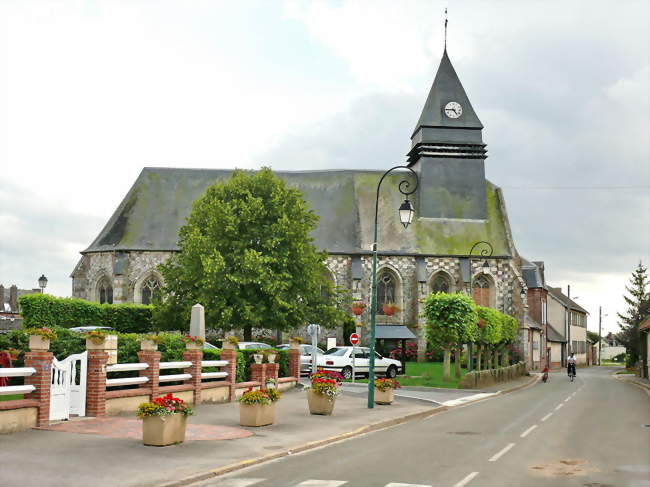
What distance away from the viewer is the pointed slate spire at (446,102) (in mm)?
55000

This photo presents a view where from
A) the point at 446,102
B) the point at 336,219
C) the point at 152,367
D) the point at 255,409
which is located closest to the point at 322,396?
the point at 255,409

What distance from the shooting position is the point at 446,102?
55.3 metres

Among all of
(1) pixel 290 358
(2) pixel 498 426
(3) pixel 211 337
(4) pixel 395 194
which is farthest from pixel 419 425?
(4) pixel 395 194

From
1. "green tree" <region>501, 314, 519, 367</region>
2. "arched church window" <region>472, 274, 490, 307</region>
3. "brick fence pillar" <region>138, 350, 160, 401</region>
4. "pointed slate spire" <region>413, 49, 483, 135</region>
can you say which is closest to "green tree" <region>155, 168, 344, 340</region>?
"green tree" <region>501, 314, 519, 367</region>

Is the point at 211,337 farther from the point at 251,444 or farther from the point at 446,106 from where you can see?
the point at 251,444

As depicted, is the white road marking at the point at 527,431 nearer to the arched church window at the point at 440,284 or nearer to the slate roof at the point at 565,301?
the arched church window at the point at 440,284

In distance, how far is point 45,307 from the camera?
1347 inches

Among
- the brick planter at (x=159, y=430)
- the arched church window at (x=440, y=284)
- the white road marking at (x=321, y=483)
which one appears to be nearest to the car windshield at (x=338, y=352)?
the arched church window at (x=440, y=284)

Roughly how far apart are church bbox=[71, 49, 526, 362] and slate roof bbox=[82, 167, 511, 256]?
2.8 inches

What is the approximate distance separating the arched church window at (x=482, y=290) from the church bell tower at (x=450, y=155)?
4.42m

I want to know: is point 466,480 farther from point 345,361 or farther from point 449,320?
point 449,320

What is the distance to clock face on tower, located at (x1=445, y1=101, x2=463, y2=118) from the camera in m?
55.3

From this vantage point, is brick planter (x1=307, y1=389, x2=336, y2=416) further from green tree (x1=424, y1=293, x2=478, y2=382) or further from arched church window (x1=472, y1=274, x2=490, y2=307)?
arched church window (x1=472, y1=274, x2=490, y2=307)

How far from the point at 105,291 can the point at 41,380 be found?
129ft
